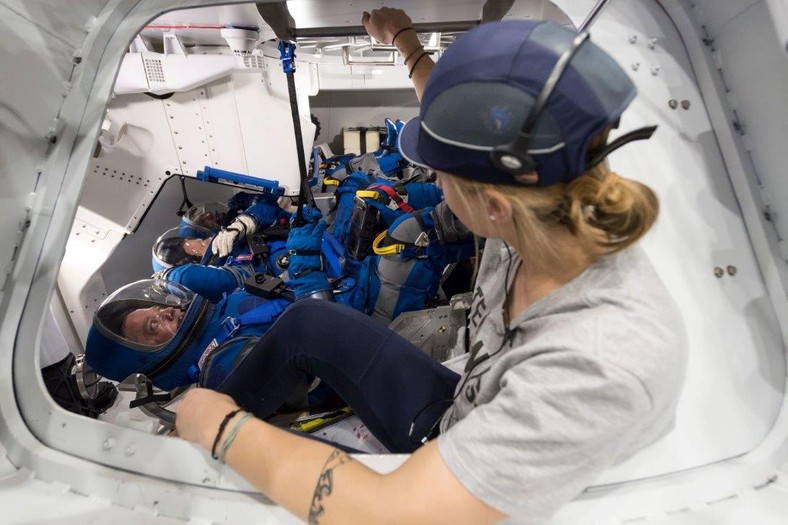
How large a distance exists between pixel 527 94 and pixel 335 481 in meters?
0.71

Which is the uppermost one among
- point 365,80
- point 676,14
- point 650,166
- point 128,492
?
point 365,80

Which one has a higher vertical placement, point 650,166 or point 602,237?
point 650,166

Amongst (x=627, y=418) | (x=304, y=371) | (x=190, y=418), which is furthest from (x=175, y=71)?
(x=627, y=418)

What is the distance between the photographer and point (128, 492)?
2.73 ft

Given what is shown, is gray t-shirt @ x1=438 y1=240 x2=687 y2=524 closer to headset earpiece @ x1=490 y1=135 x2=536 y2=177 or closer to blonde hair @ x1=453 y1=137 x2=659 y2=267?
blonde hair @ x1=453 y1=137 x2=659 y2=267

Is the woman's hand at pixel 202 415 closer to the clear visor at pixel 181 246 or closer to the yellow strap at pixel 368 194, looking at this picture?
the yellow strap at pixel 368 194

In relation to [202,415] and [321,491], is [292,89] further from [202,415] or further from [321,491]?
[321,491]

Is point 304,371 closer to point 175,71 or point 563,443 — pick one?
point 563,443

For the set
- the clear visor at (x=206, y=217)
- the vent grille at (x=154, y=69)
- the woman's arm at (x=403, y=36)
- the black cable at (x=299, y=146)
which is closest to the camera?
the woman's arm at (x=403, y=36)

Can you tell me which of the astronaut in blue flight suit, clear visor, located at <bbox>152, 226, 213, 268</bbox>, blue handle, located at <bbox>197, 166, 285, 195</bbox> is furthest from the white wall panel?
clear visor, located at <bbox>152, 226, 213, 268</bbox>

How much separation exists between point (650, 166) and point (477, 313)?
2.08ft

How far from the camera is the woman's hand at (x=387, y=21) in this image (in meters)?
1.47

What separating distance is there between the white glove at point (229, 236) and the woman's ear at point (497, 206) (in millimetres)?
2926

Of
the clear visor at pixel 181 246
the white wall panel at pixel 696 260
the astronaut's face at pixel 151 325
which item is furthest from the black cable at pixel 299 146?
the white wall panel at pixel 696 260
